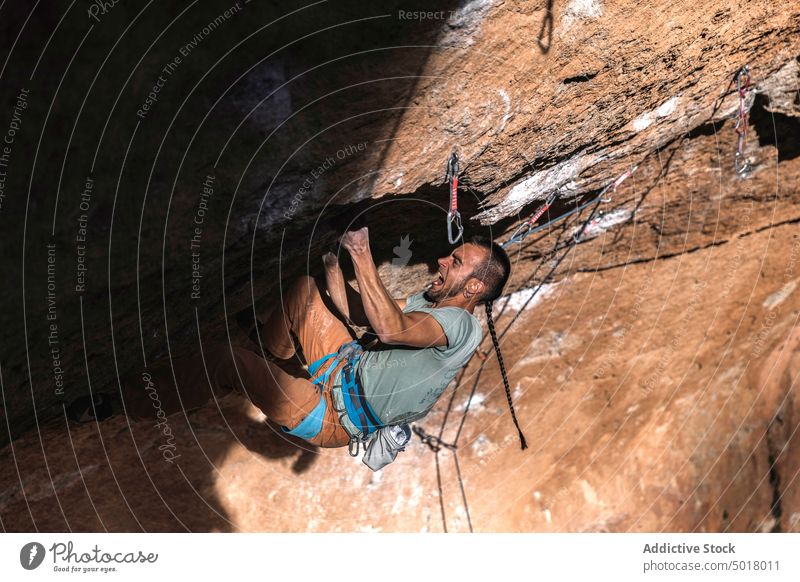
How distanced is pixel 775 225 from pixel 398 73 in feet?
14.9

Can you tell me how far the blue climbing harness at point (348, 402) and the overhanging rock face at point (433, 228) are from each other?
68cm

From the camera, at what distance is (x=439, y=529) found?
24.2ft

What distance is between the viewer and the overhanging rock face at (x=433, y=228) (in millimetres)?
3814

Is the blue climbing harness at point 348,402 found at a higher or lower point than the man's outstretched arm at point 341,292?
lower

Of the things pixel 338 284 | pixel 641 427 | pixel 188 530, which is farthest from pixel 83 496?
pixel 641 427

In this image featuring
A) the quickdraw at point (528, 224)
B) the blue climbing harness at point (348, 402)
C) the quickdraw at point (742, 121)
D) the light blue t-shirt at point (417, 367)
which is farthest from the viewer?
the quickdraw at point (528, 224)

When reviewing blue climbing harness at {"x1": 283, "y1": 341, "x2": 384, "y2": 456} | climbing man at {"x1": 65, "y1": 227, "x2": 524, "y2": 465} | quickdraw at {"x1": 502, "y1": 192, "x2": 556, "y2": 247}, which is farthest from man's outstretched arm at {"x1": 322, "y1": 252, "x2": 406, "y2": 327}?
quickdraw at {"x1": 502, "y1": 192, "x2": 556, "y2": 247}

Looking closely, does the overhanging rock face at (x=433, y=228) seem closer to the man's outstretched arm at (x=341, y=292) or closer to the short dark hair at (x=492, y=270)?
the man's outstretched arm at (x=341, y=292)

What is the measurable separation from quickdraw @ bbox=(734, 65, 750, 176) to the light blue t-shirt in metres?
2.95

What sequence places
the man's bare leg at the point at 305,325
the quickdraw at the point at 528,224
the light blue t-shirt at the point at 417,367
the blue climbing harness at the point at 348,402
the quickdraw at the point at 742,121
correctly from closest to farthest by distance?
the light blue t-shirt at the point at 417,367 → the blue climbing harness at the point at 348,402 → the man's bare leg at the point at 305,325 → the quickdraw at the point at 742,121 → the quickdraw at the point at 528,224

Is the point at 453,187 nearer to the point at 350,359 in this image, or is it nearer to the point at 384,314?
the point at 384,314

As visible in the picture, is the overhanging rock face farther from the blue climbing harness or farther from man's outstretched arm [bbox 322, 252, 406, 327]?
the blue climbing harness

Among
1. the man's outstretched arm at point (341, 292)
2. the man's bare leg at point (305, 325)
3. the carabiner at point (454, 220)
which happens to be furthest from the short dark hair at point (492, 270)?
the man's bare leg at point (305, 325)

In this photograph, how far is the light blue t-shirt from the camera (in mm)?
4605
